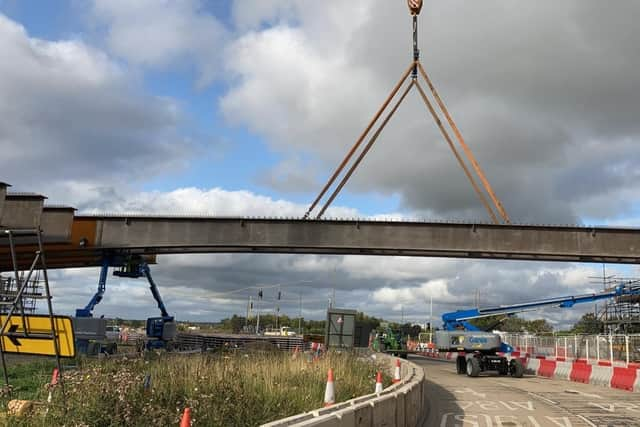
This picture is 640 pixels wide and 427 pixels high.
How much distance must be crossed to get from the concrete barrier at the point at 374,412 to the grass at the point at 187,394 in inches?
41.2

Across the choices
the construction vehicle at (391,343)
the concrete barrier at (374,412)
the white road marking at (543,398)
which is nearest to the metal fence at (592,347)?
the white road marking at (543,398)

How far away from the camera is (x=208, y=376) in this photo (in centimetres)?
933

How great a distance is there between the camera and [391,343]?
40500 millimetres

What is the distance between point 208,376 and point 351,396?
3.34 meters

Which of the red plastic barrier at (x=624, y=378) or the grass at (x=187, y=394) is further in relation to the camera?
the red plastic barrier at (x=624, y=378)

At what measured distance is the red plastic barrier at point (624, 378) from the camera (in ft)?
71.4

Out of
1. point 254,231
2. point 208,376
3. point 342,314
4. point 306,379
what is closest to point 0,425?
point 208,376

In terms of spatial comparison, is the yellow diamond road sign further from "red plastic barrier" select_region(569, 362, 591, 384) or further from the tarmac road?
"red plastic barrier" select_region(569, 362, 591, 384)

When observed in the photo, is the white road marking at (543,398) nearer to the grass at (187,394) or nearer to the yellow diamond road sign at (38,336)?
the grass at (187,394)

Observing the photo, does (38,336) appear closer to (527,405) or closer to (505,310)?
(527,405)

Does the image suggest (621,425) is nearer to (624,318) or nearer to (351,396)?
(351,396)

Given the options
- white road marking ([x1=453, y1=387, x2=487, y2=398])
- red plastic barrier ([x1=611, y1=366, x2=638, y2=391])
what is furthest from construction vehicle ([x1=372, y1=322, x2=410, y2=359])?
white road marking ([x1=453, y1=387, x2=487, y2=398])

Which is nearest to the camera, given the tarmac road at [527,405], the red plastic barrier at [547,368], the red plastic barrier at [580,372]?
the tarmac road at [527,405]

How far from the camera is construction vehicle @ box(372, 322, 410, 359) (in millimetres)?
40125
